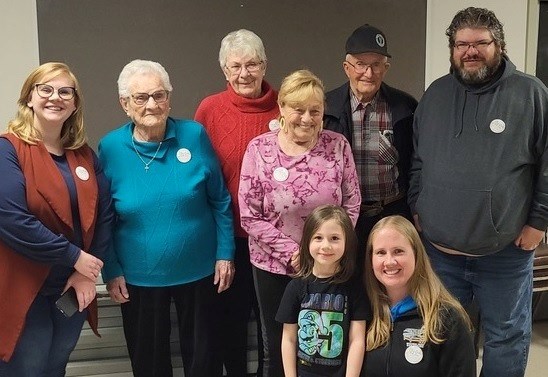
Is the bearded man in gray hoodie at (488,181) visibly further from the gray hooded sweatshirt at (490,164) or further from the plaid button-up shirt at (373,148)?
the plaid button-up shirt at (373,148)

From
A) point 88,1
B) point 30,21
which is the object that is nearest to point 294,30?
point 88,1

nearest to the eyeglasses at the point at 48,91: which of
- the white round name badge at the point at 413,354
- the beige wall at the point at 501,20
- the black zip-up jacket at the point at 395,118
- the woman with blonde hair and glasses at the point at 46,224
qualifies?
the woman with blonde hair and glasses at the point at 46,224

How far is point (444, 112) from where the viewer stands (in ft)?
6.91

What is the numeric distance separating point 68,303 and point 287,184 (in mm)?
847

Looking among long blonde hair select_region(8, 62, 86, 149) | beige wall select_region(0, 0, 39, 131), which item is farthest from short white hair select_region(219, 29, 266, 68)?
beige wall select_region(0, 0, 39, 131)

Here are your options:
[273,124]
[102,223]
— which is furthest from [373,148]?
[102,223]

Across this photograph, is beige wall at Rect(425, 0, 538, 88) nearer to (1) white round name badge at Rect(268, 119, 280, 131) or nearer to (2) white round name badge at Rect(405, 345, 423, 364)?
(1) white round name badge at Rect(268, 119, 280, 131)

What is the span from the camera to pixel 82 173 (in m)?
1.92

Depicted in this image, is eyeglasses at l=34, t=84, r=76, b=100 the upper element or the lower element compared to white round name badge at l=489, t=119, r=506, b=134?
upper

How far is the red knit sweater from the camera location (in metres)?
2.25

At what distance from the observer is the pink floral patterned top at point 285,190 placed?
6.53 ft

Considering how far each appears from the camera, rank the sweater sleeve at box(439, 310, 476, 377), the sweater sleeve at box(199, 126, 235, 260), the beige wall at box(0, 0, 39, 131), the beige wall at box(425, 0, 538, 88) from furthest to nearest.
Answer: the beige wall at box(425, 0, 538, 88), the beige wall at box(0, 0, 39, 131), the sweater sleeve at box(199, 126, 235, 260), the sweater sleeve at box(439, 310, 476, 377)

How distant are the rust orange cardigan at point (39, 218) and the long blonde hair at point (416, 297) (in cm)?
102

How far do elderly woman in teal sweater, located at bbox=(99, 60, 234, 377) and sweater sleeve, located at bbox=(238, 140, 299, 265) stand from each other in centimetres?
14
